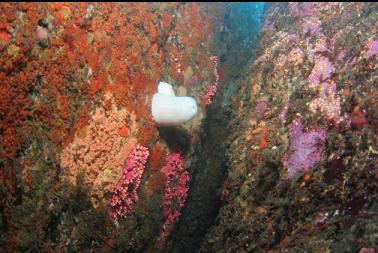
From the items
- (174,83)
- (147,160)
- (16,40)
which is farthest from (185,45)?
(16,40)

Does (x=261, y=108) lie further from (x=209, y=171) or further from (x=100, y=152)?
(x=100, y=152)

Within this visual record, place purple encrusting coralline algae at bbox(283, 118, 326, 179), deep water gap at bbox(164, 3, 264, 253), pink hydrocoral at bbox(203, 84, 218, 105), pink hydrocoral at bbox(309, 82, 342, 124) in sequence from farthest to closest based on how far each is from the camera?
pink hydrocoral at bbox(203, 84, 218, 105)
deep water gap at bbox(164, 3, 264, 253)
pink hydrocoral at bbox(309, 82, 342, 124)
purple encrusting coralline algae at bbox(283, 118, 326, 179)

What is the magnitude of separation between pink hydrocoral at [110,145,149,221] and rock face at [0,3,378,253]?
0.04 meters

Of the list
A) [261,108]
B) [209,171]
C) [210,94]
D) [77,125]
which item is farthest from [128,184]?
[210,94]

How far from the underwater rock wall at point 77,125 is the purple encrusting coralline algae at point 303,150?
230 centimetres

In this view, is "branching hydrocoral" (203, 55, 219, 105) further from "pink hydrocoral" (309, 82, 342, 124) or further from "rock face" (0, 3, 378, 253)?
"pink hydrocoral" (309, 82, 342, 124)

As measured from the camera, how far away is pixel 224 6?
10961 mm

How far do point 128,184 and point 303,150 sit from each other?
3057mm

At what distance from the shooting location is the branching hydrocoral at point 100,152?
174 inches

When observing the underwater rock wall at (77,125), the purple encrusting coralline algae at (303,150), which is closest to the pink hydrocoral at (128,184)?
the underwater rock wall at (77,125)

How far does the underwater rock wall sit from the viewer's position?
382 centimetres

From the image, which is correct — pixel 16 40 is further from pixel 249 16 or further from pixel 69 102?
pixel 249 16

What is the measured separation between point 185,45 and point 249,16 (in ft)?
25.8

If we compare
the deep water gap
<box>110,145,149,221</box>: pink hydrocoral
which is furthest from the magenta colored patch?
<box>110,145,149,221</box>: pink hydrocoral
